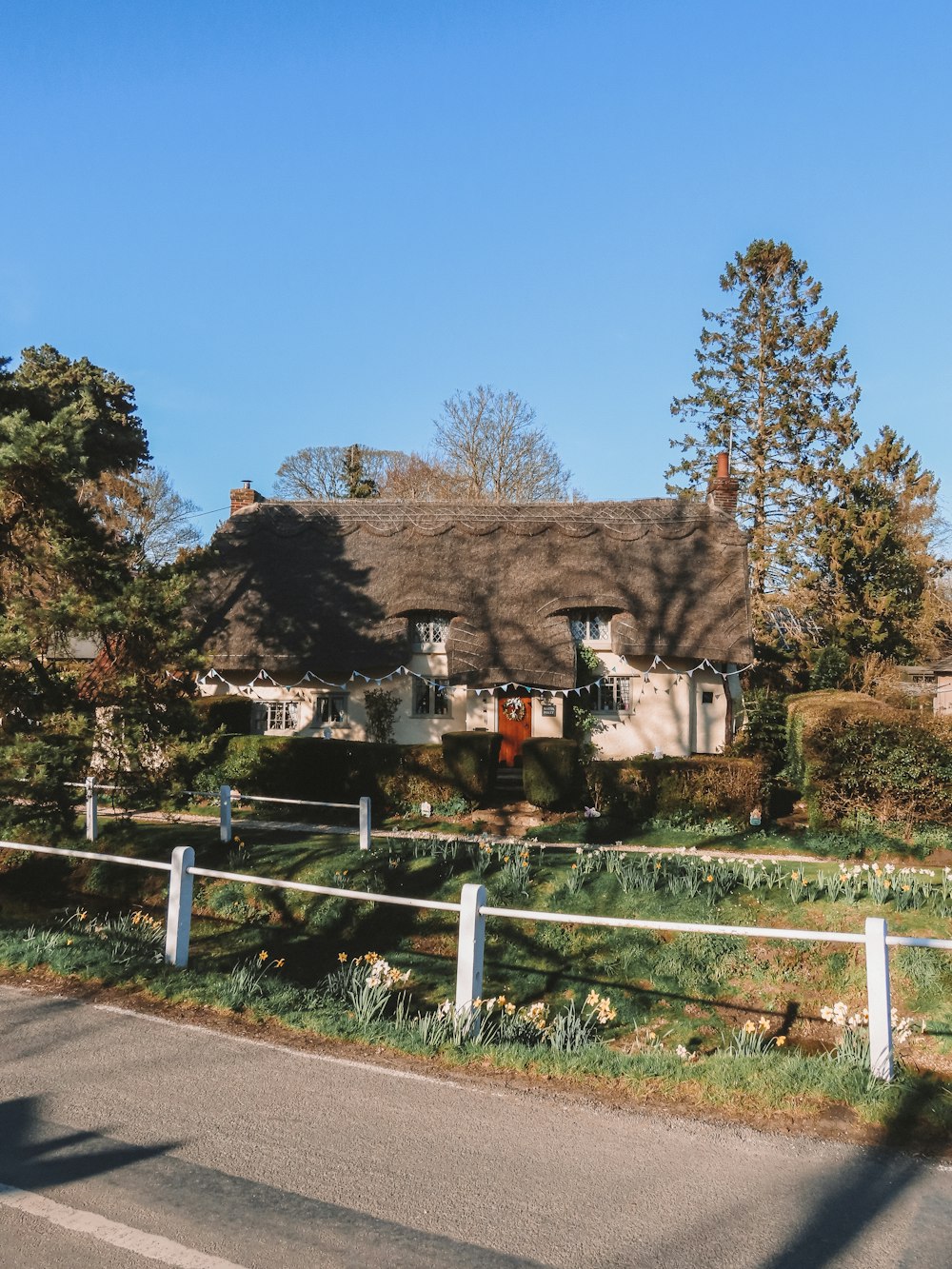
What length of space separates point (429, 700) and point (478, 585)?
10.8ft

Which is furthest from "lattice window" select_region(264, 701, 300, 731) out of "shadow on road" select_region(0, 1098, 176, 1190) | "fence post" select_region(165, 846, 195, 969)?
"shadow on road" select_region(0, 1098, 176, 1190)

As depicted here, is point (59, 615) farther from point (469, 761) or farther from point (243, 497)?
point (243, 497)

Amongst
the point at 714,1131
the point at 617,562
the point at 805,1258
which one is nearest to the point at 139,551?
the point at 714,1131

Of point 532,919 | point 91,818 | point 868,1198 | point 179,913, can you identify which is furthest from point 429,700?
point 868,1198

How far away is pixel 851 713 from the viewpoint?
55.7ft

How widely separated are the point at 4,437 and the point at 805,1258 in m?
12.3

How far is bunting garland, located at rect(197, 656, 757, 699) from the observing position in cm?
2361

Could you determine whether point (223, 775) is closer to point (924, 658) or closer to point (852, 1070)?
point (852, 1070)

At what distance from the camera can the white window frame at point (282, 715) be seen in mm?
25188

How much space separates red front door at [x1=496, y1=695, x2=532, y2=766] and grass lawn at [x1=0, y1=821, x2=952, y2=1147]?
8178 mm

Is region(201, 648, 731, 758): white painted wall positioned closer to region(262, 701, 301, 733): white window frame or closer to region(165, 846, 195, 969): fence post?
region(262, 701, 301, 733): white window frame

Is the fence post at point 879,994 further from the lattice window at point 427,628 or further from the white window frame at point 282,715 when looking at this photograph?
the white window frame at point 282,715

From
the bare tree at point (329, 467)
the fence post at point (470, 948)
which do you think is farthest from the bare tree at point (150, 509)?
the fence post at point (470, 948)

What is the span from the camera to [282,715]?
25312 millimetres
